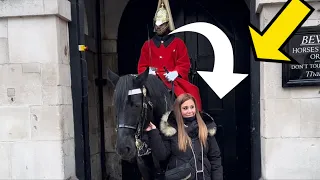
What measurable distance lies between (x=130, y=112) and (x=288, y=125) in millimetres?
1672

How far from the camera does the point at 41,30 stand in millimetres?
4137

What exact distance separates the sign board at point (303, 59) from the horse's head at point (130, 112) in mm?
1474

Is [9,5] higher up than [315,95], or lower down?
higher up

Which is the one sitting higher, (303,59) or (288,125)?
(303,59)

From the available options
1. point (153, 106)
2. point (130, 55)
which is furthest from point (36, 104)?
point (130, 55)

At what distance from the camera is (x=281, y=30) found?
151 inches

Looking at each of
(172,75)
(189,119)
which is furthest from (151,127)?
(172,75)

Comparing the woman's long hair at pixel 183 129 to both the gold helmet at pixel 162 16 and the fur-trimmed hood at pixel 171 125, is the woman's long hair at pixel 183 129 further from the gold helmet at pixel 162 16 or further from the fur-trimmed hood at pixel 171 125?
the gold helmet at pixel 162 16

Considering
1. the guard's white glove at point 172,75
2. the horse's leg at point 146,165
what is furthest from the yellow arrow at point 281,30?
the horse's leg at point 146,165

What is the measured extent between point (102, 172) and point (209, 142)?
3079 millimetres

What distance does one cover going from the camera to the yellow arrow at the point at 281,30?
12.5ft

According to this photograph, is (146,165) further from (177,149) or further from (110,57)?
(110,57)

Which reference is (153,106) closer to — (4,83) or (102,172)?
(4,83)

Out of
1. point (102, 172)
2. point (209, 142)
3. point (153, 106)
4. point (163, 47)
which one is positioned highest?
point (163, 47)
